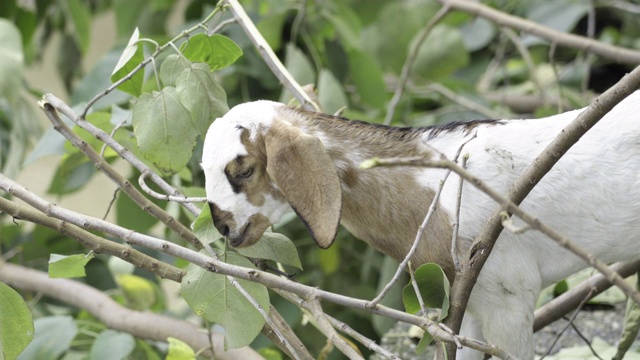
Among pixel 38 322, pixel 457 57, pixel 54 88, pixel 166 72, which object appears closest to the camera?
pixel 166 72

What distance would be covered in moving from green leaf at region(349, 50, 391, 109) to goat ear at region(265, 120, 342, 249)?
745mm

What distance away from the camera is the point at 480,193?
711 millimetres

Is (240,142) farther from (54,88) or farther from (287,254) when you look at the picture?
(54,88)

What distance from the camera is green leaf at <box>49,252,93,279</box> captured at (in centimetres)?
77

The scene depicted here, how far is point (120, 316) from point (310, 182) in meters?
0.51

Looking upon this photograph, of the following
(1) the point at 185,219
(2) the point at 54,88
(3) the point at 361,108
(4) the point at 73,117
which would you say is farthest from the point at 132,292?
(2) the point at 54,88

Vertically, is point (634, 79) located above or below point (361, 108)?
below

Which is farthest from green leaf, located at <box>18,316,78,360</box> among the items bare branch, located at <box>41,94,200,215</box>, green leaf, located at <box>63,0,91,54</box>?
→ green leaf, located at <box>63,0,91,54</box>

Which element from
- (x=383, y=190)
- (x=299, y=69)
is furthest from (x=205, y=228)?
(x=299, y=69)

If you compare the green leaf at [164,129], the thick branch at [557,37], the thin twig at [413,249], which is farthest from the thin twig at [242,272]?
the thick branch at [557,37]

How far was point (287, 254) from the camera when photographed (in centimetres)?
77

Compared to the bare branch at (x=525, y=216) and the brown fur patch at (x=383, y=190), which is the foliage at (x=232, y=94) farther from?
the bare branch at (x=525, y=216)

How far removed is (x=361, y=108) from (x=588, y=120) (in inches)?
38.1

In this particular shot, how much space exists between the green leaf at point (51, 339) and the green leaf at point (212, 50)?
1.30ft
